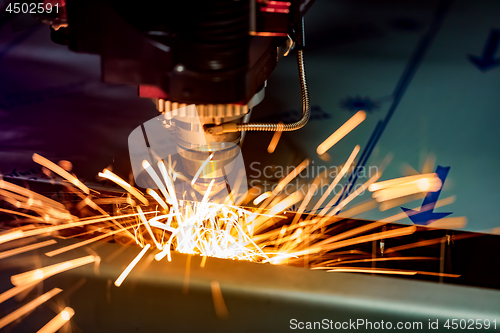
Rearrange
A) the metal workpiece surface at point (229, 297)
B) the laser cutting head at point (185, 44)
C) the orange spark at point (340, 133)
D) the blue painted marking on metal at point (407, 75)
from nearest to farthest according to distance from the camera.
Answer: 1. the laser cutting head at point (185, 44)
2. the metal workpiece surface at point (229, 297)
3. the blue painted marking on metal at point (407, 75)
4. the orange spark at point (340, 133)

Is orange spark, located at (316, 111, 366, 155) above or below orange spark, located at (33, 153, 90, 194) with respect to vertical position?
above

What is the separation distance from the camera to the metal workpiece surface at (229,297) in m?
0.58

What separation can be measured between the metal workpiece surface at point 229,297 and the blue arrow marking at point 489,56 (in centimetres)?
46

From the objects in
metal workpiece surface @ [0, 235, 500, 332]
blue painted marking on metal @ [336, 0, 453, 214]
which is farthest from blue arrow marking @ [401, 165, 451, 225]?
metal workpiece surface @ [0, 235, 500, 332]

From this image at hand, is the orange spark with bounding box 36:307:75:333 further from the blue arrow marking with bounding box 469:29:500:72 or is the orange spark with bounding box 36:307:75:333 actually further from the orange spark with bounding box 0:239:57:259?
the blue arrow marking with bounding box 469:29:500:72

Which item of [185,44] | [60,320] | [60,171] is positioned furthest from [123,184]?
[185,44]

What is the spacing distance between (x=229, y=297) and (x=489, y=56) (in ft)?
2.26

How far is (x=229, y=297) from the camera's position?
603 millimetres

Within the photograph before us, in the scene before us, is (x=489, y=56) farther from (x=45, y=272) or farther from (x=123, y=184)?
(x=45, y=272)

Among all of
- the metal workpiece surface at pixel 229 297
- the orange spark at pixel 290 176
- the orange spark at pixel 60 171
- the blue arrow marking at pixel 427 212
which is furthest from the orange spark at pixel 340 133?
the orange spark at pixel 60 171

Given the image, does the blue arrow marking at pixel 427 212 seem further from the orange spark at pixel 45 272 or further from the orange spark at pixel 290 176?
the orange spark at pixel 45 272

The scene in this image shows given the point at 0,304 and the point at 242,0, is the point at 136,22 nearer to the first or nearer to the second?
the point at 242,0

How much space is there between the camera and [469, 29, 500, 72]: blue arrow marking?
79 cm

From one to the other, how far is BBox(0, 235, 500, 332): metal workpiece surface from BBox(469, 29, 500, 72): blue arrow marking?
461 mm
